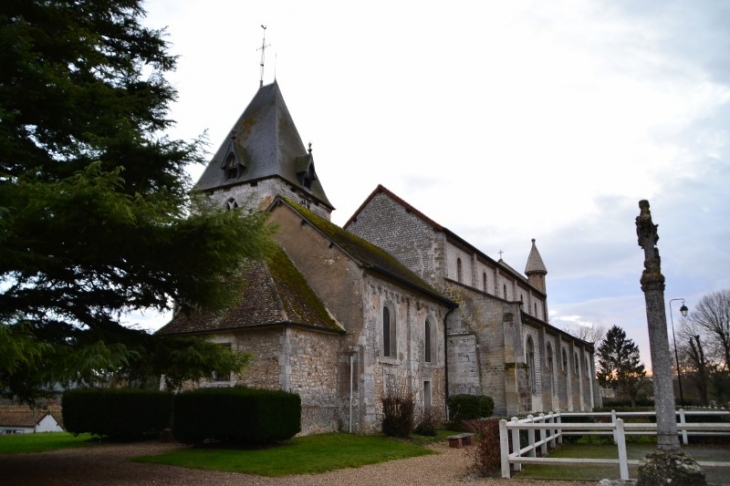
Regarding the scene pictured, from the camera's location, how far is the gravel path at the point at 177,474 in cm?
1031

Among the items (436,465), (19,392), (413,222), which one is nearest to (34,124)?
(19,392)

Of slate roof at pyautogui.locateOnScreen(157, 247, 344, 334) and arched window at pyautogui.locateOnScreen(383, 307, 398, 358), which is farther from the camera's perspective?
arched window at pyautogui.locateOnScreen(383, 307, 398, 358)

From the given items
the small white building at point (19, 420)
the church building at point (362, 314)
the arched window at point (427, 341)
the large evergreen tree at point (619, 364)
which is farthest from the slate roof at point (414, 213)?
the large evergreen tree at point (619, 364)

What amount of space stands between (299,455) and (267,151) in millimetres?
19087

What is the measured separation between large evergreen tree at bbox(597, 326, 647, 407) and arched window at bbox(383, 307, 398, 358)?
5544cm

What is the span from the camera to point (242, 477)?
1098 centimetres

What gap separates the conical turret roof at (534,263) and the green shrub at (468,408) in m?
27.4

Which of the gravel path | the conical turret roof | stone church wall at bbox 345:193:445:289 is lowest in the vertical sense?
the gravel path

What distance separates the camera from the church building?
17.9 m

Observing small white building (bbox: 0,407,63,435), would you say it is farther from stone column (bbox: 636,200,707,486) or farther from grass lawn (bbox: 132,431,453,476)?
stone column (bbox: 636,200,707,486)

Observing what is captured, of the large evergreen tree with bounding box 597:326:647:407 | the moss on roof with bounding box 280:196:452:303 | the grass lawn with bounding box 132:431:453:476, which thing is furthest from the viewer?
the large evergreen tree with bounding box 597:326:647:407

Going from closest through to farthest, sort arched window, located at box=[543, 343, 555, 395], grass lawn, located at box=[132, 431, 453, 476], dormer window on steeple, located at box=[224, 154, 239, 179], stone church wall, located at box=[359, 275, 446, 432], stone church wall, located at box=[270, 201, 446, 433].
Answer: grass lawn, located at box=[132, 431, 453, 476]
stone church wall, located at box=[270, 201, 446, 433]
stone church wall, located at box=[359, 275, 446, 432]
dormer window on steeple, located at box=[224, 154, 239, 179]
arched window, located at box=[543, 343, 555, 395]

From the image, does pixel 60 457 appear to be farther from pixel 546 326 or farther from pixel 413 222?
pixel 546 326

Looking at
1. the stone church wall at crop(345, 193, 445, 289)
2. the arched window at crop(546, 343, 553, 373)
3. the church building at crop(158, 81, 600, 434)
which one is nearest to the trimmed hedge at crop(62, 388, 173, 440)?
the church building at crop(158, 81, 600, 434)
